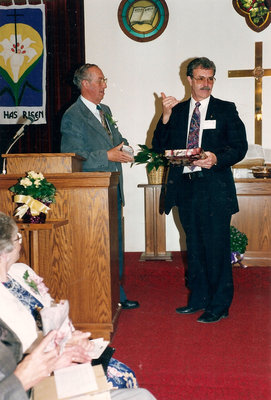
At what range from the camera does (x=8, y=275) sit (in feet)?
5.30

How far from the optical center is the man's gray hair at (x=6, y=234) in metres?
1.48

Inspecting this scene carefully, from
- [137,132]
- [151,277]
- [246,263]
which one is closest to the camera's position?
[151,277]

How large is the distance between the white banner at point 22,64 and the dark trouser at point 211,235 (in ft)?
11.0

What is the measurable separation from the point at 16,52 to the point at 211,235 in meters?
4.13

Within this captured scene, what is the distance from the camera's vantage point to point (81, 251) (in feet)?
8.75

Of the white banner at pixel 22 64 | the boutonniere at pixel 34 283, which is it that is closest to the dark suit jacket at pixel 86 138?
the boutonniere at pixel 34 283

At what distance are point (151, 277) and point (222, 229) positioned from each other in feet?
4.37

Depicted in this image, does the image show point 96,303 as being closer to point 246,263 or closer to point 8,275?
point 8,275

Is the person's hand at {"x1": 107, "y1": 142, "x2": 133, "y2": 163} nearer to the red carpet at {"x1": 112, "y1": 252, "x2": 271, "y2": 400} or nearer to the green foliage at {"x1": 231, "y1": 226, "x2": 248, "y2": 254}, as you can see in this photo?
the red carpet at {"x1": 112, "y1": 252, "x2": 271, "y2": 400}

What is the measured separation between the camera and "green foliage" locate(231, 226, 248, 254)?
4.34 m

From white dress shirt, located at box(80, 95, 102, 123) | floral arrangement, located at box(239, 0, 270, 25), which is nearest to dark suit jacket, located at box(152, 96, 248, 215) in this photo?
white dress shirt, located at box(80, 95, 102, 123)

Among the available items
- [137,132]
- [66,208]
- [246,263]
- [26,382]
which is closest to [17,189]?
[66,208]

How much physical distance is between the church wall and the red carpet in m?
2.28

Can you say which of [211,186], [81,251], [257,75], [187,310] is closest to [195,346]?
[187,310]
